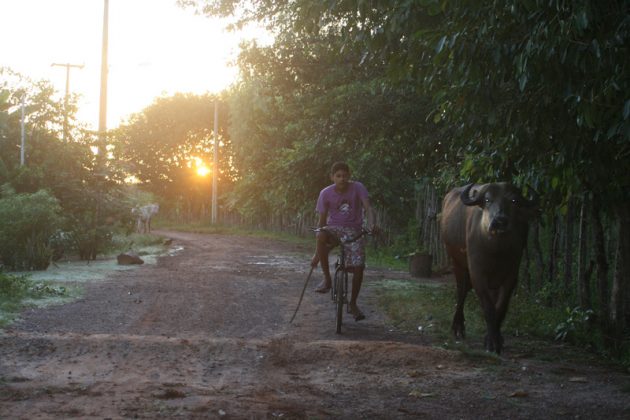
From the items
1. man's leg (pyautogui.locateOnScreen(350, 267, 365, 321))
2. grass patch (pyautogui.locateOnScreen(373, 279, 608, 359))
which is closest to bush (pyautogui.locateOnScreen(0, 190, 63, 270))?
grass patch (pyautogui.locateOnScreen(373, 279, 608, 359))

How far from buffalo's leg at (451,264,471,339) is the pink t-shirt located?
1388mm

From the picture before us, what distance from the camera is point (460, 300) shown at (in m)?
8.64

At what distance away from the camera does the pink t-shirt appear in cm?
886

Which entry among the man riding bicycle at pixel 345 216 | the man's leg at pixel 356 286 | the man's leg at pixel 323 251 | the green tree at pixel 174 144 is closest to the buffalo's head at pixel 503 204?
the man riding bicycle at pixel 345 216

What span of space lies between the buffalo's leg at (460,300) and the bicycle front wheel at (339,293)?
127cm

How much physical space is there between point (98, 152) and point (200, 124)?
117 ft

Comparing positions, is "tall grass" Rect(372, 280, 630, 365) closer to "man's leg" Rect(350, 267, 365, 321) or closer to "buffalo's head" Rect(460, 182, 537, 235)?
"man's leg" Rect(350, 267, 365, 321)

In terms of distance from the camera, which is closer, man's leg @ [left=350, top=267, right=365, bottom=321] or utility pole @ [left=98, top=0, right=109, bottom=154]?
man's leg @ [left=350, top=267, right=365, bottom=321]

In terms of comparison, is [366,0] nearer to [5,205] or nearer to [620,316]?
[620,316]

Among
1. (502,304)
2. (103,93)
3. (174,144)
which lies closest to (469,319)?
(502,304)

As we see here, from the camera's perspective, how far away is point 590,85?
17.1 feet

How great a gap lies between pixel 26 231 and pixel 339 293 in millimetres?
8843

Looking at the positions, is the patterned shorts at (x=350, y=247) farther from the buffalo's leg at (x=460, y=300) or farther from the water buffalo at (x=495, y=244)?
the water buffalo at (x=495, y=244)

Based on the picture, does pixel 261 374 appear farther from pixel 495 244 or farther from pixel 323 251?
pixel 323 251
